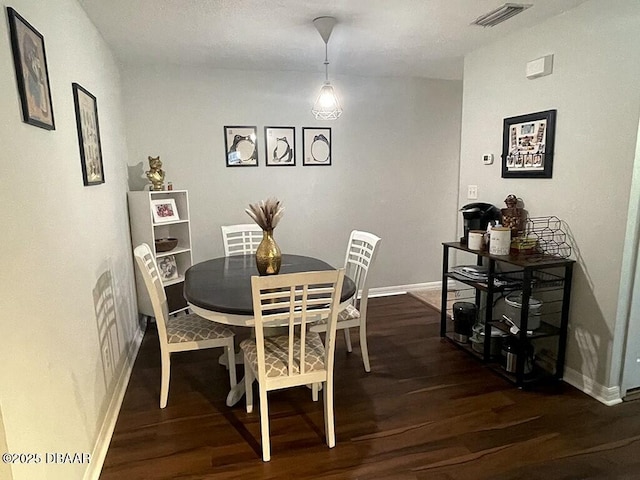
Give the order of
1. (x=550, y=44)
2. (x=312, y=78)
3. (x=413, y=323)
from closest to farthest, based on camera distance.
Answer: (x=550, y=44) < (x=413, y=323) < (x=312, y=78)

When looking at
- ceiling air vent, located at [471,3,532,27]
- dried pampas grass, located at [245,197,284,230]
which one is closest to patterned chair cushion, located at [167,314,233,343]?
dried pampas grass, located at [245,197,284,230]

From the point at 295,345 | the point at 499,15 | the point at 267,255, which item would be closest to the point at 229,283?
the point at 267,255

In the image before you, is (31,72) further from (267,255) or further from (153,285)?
(267,255)

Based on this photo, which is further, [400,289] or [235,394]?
[400,289]

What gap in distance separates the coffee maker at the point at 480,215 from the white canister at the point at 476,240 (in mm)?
144

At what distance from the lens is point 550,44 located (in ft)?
8.61

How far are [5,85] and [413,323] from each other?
332 centimetres

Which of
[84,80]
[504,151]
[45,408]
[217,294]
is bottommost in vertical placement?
[45,408]

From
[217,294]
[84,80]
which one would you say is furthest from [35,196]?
[84,80]

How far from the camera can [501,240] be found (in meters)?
2.71

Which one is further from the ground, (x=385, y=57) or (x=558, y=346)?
(x=385, y=57)

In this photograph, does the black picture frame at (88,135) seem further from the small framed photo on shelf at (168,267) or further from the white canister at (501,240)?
the white canister at (501,240)

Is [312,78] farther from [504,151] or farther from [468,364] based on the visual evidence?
[468,364]

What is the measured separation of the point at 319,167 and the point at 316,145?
226mm
